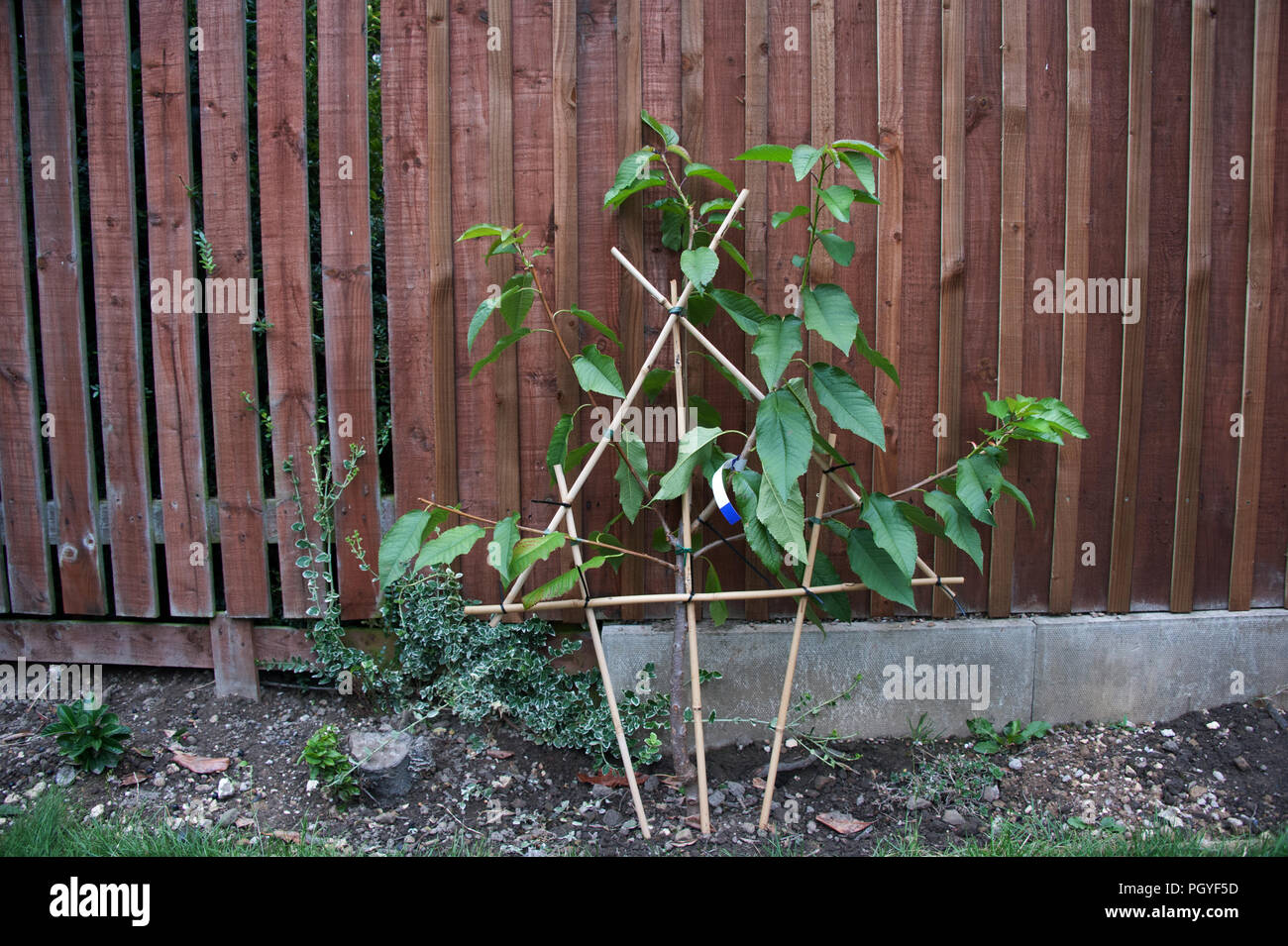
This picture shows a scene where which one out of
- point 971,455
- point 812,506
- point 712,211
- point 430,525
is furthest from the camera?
point 812,506

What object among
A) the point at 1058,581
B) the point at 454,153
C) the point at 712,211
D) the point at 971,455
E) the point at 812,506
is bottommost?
the point at 1058,581

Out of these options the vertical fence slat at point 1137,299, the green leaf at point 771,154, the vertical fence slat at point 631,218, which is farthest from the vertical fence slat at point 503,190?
the vertical fence slat at point 1137,299

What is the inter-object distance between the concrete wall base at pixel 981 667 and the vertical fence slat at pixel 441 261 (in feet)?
2.65

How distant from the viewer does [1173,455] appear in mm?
2807

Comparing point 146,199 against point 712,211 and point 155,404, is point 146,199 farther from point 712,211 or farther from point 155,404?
point 712,211

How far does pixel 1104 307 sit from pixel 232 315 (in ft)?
9.83

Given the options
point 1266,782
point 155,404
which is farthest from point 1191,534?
point 155,404

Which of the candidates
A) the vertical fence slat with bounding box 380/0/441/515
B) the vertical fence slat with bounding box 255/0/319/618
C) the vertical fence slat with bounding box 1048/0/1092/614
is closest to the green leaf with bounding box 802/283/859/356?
the vertical fence slat with bounding box 1048/0/1092/614

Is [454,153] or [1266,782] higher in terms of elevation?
[454,153]

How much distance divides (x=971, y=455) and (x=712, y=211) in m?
1.10

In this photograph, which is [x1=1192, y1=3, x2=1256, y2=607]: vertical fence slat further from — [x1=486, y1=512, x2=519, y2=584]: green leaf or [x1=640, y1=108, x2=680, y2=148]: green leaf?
[x1=486, y1=512, x2=519, y2=584]: green leaf

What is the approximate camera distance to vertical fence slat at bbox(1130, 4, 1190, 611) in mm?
2711

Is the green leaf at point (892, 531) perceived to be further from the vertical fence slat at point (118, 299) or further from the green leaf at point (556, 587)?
the vertical fence slat at point (118, 299)

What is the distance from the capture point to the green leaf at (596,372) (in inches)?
85.9
